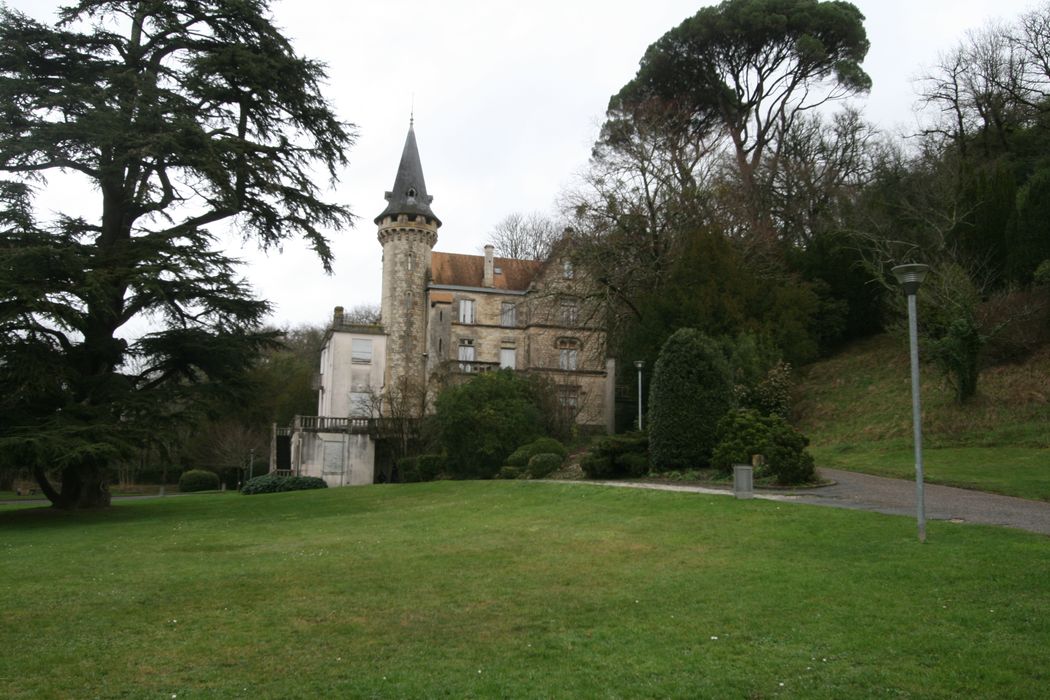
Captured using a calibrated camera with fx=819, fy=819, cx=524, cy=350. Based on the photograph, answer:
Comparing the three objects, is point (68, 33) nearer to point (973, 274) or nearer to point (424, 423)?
point (424, 423)

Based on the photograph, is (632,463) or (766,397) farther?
(766,397)

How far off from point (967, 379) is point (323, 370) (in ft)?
113

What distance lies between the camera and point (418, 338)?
4581 centimetres

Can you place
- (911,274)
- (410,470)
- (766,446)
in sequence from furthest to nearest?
(410,470) → (766,446) → (911,274)

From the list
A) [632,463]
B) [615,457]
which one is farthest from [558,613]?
[615,457]

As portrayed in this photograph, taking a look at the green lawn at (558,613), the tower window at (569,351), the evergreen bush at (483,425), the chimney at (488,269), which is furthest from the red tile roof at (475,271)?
the green lawn at (558,613)

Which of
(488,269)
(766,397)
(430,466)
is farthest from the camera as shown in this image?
(488,269)

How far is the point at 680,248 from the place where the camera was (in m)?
33.1

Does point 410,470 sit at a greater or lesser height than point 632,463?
lesser

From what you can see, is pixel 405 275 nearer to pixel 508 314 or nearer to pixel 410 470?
pixel 508 314

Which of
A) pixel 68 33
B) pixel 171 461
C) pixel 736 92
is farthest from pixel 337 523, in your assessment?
pixel 736 92

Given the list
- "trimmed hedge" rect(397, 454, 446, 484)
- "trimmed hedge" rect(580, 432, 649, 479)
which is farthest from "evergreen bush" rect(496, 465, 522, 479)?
"trimmed hedge" rect(397, 454, 446, 484)

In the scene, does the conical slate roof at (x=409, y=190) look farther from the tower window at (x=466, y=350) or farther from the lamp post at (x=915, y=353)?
the lamp post at (x=915, y=353)

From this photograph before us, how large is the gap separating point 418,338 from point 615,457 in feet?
82.8
